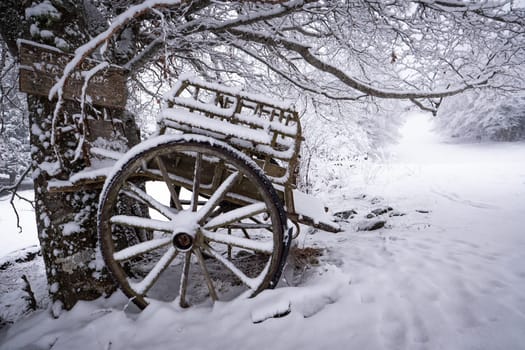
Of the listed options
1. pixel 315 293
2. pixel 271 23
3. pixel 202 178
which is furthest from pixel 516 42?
pixel 202 178

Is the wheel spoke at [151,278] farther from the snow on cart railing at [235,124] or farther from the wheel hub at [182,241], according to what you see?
the snow on cart railing at [235,124]

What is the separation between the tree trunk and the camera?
6.61ft

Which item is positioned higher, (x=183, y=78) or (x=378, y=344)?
(x=183, y=78)

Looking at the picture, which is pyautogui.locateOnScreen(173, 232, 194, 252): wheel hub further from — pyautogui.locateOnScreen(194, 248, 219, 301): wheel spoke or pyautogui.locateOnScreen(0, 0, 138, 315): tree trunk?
pyautogui.locateOnScreen(0, 0, 138, 315): tree trunk

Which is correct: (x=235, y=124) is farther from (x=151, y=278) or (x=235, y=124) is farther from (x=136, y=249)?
(x=151, y=278)

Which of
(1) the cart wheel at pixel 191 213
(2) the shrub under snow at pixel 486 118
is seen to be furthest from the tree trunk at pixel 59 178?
(2) the shrub under snow at pixel 486 118

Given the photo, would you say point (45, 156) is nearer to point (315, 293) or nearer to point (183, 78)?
point (183, 78)

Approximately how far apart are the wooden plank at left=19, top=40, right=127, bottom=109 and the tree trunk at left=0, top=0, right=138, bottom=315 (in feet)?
0.57

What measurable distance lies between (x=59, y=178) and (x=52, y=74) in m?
0.79

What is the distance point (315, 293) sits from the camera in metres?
1.92

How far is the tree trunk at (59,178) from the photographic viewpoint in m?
2.02

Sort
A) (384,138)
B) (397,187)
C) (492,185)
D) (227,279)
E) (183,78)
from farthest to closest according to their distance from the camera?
(384,138) < (397,187) < (492,185) < (227,279) < (183,78)

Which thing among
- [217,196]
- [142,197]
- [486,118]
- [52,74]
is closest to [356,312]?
[217,196]

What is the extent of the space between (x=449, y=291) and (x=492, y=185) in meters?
7.00
